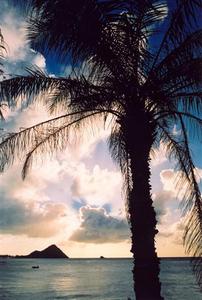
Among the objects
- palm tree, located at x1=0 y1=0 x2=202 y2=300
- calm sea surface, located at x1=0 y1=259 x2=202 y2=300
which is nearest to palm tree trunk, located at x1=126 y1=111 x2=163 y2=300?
palm tree, located at x1=0 y1=0 x2=202 y2=300

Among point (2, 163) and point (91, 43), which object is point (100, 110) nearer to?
point (91, 43)

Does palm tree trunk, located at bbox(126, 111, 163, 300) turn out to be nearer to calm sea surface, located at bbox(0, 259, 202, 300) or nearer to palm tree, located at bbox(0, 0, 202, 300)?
palm tree, located at bbox(0, 0, 202, 300)

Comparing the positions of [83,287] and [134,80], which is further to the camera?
[83,287]

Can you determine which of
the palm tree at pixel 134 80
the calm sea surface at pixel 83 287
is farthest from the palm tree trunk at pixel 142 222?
the calm sea surface at pixel 83 287

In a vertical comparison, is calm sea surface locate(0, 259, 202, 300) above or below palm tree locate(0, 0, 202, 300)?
below

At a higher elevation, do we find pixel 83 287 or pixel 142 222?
pixel 142 222

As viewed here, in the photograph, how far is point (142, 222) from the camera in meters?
6.74

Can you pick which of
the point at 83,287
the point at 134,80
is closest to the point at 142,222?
the point at 134,80

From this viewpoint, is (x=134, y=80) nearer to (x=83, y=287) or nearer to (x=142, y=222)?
(x=142, y=222)

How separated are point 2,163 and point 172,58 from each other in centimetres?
377

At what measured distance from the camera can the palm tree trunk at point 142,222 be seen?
6.60 meters

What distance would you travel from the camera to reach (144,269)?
6.61 m

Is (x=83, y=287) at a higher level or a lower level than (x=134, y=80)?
lower

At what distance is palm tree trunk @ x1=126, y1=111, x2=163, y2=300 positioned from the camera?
6602 mm
